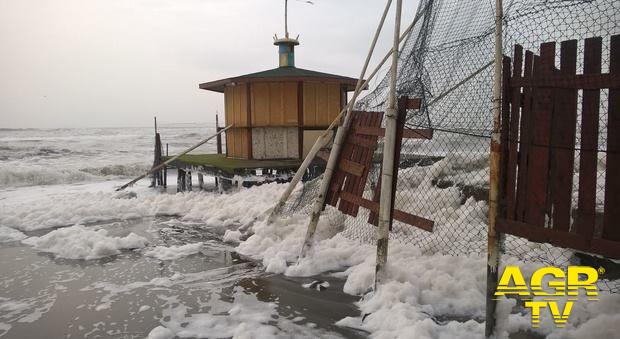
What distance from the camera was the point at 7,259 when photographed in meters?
7.12

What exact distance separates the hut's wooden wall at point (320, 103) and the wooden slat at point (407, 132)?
25.7 ft

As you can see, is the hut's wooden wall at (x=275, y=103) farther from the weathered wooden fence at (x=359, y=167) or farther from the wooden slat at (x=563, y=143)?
the wooden slat at (x=563, y=143)

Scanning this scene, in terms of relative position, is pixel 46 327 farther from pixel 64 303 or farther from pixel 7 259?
pixel 7 259

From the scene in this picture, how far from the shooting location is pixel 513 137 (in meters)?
3.63

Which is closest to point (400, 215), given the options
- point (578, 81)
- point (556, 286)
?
point (556, 286)

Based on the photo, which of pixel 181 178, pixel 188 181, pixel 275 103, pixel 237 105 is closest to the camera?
pixel 275 103

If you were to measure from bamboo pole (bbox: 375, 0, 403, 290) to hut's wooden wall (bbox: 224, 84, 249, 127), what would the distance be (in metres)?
9.29

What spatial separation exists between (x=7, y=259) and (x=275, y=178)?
6.68m

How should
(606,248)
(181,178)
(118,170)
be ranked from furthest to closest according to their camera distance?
(118,170)
(181,178)
(606,248)

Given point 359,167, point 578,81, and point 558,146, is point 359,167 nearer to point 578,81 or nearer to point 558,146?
point 558,146

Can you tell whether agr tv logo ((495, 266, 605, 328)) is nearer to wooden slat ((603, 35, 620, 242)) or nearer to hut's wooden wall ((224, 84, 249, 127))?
wooden slat ((603, 35, 620, 242))

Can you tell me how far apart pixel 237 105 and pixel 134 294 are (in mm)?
9556

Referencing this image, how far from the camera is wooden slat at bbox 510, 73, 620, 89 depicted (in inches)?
121

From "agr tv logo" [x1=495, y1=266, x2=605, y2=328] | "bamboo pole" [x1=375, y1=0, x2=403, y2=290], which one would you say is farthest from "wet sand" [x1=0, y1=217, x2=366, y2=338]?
"agr tv logo" [x1=495, y1=266, x2=605, y2=328]
